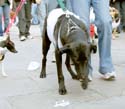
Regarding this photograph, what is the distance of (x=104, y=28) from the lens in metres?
5.32

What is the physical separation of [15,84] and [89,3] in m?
1.66

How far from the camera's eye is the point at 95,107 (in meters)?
4.46

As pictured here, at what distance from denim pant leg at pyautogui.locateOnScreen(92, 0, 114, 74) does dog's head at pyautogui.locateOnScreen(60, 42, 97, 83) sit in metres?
1.02

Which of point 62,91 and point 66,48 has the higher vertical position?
point 66,48

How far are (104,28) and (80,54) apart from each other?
3.75ft

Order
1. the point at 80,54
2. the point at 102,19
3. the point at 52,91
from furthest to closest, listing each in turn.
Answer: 1. the point at 102,19
2. the point at 52,91
3. the point at 80,54

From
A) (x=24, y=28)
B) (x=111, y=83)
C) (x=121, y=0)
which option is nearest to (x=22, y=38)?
(x=24, y=28)

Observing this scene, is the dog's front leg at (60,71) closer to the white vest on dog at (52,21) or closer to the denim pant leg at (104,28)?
the white vest on dog at (52,21)

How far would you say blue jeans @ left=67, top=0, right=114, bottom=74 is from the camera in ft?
17.4

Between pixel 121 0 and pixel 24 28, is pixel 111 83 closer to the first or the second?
pixel 24 28

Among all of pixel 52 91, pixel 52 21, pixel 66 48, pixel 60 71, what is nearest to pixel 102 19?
pixel 52 21

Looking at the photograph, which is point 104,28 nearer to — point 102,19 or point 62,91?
point 102,19

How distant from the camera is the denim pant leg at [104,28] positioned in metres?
5.30

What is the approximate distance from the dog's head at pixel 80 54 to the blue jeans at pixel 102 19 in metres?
1.03
